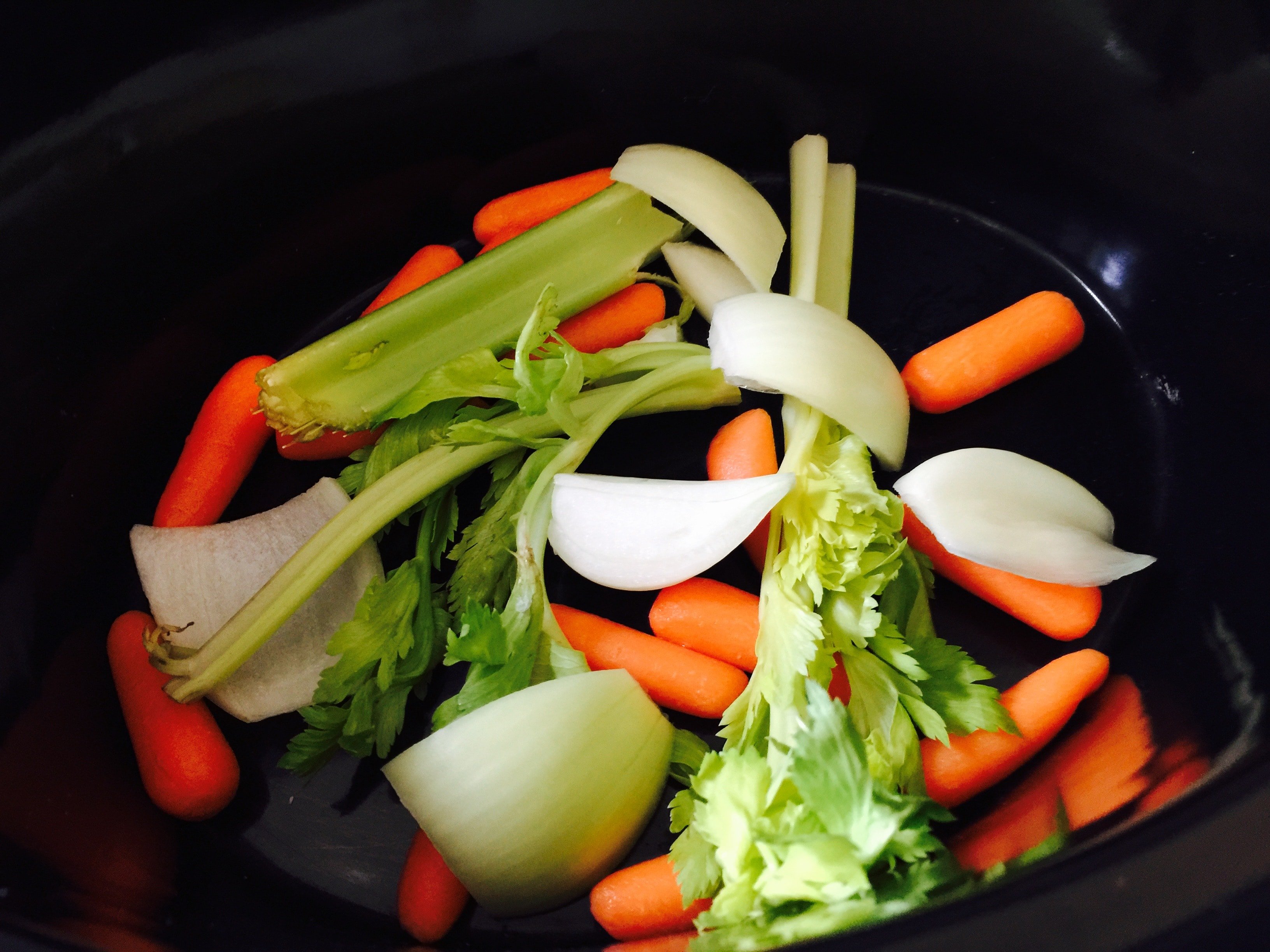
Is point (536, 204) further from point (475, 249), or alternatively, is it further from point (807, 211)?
point (807, 211)

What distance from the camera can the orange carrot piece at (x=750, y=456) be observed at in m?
1.10

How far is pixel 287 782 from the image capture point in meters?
1.09

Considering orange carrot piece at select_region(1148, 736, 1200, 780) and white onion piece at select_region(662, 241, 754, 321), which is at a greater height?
white onion piece at select_region(662, 241, 754, 321)

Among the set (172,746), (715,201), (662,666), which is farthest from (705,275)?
(172,746)

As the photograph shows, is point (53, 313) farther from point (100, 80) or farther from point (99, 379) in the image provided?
point (100, 80)

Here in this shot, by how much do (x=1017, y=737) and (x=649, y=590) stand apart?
1.40 feet

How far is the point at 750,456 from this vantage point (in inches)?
43.4

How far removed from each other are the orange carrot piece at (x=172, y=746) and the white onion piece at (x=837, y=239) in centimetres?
94

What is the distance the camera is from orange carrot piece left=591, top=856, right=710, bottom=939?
928mm

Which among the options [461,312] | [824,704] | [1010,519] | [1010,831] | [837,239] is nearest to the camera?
[824,704]

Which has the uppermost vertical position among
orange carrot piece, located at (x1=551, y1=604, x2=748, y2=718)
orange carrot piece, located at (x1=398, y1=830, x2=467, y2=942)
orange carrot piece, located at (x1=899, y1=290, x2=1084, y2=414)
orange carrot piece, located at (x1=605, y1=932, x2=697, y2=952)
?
orange carrot piece, located at (x1=899, y1=290, x2=1084, y2=414)

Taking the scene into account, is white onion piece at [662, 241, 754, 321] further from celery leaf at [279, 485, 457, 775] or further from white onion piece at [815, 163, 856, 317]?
celery leaf at [279, 485, 457, 775]

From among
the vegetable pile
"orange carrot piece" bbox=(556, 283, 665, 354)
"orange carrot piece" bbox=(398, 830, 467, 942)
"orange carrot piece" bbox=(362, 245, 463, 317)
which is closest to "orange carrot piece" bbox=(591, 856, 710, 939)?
the vegetable pile

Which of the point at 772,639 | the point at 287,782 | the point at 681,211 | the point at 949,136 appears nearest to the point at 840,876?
the point at 772,639
